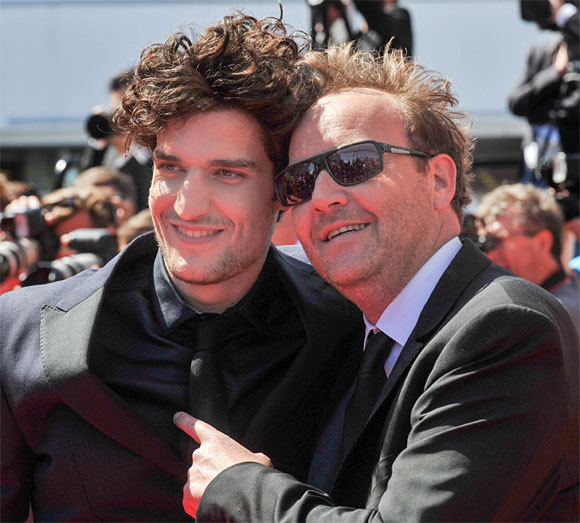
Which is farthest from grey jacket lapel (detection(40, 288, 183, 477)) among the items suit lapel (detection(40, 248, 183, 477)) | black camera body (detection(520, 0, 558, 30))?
black camera body (detection(520, 0, 558, 30))

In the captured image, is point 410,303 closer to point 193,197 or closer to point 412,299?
point 412,299

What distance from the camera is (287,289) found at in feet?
9.30

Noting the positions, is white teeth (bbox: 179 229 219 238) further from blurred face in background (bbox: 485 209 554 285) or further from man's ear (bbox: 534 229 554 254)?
man's ear (bbox: 534 229 554 254)

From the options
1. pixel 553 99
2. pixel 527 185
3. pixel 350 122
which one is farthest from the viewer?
pixel 553 99

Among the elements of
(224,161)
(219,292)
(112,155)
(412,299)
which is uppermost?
(224,161)

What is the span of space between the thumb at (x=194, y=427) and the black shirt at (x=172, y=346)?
2.8 inches

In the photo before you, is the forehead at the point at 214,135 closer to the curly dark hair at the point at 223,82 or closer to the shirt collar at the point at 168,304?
the curly dark hair at the point at 223,82

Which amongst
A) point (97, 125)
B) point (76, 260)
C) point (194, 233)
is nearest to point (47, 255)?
point (76, 260)

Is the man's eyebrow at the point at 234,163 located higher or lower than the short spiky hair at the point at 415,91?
lower

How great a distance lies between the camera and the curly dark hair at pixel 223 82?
8.89ft

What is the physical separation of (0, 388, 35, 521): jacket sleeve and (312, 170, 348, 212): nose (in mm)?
1162

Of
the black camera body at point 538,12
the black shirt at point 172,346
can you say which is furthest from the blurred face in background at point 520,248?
the black shirt at point 172,346

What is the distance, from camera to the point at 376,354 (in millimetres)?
2418

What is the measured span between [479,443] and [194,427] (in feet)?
2.89
